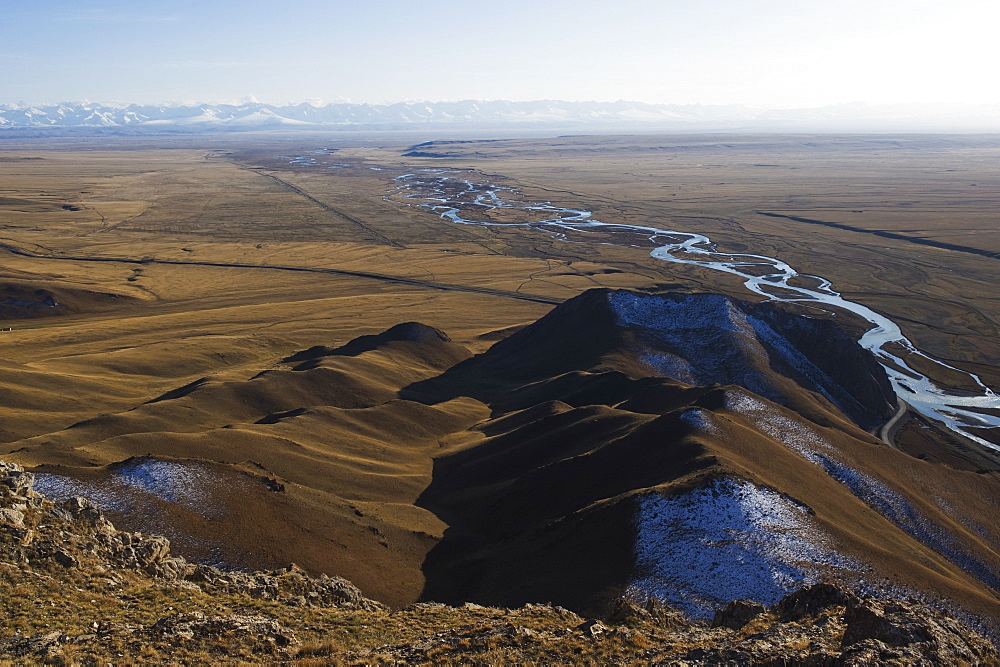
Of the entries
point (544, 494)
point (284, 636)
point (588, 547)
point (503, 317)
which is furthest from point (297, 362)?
point (284, 636)

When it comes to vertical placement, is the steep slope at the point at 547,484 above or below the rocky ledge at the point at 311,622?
below

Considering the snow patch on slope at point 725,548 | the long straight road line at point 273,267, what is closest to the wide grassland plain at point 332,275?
the long straight road line at point 273,267

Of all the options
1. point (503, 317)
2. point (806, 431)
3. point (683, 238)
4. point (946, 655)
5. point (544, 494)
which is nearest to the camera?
point (946, 655)

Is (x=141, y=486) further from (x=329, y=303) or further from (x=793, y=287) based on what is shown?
(x=793, y=287)

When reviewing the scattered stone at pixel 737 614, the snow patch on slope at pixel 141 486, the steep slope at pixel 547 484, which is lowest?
the steep slope at pixel 547 484

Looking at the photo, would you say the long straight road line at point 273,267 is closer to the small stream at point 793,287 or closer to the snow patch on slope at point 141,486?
the small stream at point 793,287

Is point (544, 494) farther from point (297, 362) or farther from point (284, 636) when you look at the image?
point (297, 362)
